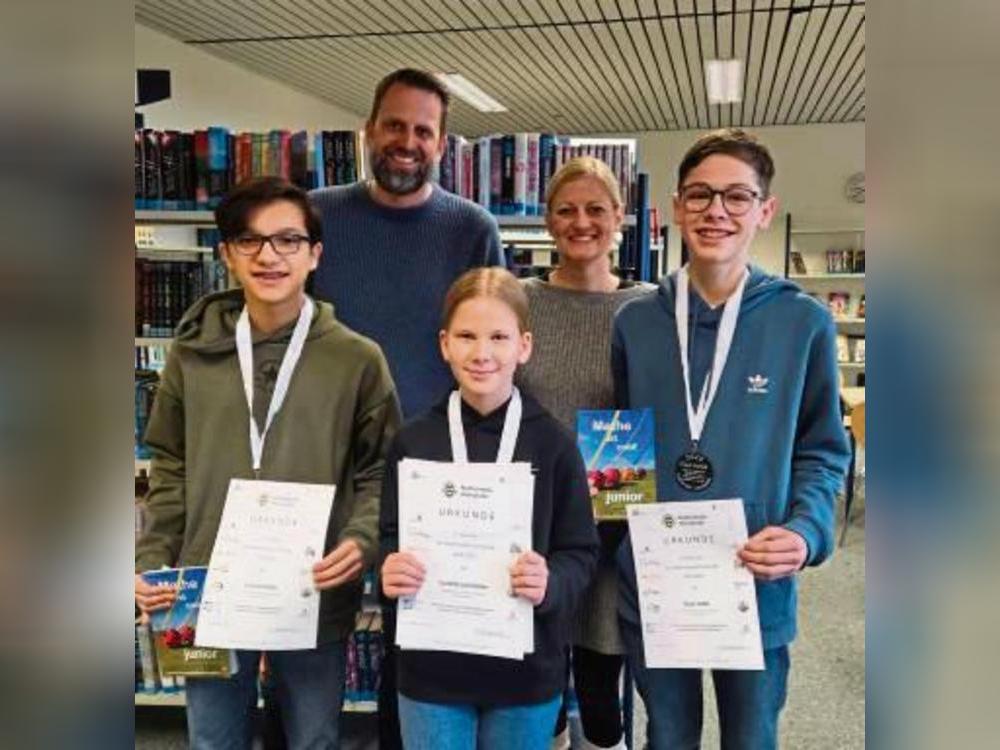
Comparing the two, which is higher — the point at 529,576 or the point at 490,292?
the point at 490,292

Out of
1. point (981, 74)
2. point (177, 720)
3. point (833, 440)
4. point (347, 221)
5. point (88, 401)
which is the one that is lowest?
point (177, 720)

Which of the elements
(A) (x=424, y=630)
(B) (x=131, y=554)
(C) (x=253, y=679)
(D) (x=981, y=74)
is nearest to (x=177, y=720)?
(C) (x=253, y=679)

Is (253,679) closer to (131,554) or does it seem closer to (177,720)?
(131,554)

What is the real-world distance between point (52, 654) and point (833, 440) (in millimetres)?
1429

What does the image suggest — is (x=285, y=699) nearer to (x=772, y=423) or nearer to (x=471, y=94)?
(x=772, y=423)

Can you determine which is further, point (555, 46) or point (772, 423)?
point (555, 46)

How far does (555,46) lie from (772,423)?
20.8 feet

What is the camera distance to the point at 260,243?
1658mm

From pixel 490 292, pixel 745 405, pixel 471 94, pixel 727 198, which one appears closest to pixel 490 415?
pixel 490 292

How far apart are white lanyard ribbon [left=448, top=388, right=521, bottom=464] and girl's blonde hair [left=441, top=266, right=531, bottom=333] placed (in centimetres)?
15

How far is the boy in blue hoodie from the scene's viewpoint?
1537 mm

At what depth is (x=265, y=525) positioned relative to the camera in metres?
1.52

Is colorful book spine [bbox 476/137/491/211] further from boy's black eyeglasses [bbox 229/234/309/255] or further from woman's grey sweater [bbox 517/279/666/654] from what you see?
boy's black eyeglasses [bbox 229/234/309/255]

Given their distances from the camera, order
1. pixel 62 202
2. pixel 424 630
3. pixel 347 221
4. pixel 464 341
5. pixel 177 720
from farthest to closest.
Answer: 1. pixel 177 720
2. pixel 347 221
3. pixel 464 341
4. pixel 424 630
5. pixel 62 202
